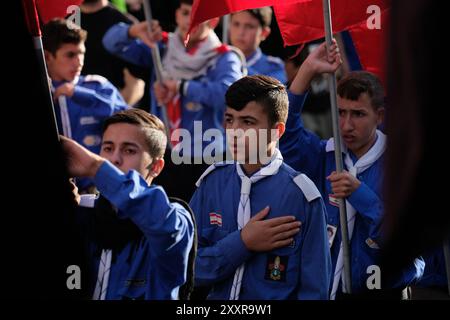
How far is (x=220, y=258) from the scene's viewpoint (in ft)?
14.3

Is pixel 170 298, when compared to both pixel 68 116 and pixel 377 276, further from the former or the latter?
pixel 68 116

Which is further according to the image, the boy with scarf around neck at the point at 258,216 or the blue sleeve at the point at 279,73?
the blue sleeve at the point at 279,73

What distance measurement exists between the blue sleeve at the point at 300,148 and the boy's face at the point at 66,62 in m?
2.13

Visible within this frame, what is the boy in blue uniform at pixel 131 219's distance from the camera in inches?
143

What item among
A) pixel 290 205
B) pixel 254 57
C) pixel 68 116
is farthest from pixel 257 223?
pixel 254 57

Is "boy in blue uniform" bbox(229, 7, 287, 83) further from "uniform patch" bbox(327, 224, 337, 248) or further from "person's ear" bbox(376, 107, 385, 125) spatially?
"uniform patch" bbox(327, 224, 337, 248)

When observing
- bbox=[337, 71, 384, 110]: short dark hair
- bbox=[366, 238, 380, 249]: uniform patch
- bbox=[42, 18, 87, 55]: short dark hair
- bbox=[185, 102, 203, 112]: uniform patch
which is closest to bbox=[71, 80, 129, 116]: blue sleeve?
bbox=[42, 18, 87, 55]: short dark hair

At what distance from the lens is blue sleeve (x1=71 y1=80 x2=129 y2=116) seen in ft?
22.0

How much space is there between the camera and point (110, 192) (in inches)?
142

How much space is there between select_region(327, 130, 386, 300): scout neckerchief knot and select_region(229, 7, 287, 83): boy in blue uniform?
9.66 ft

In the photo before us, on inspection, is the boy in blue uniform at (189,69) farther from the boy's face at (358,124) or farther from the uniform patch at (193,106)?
the boy's face at (358,124)

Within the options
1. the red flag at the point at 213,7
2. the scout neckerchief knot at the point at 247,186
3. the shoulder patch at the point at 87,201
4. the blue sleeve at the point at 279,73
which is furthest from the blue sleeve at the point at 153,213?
the blue sleeve at the point at 279,73

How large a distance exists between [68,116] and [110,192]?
10.4 feet

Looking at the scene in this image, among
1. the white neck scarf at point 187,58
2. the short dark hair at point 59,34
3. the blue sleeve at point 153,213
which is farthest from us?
the white neck scarf at point 187,58
